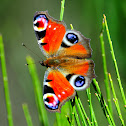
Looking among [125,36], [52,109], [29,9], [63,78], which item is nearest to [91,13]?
[125,36]

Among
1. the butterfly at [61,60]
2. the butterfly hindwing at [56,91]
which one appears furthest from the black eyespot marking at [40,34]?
the butterfly hindwing at [56,91]

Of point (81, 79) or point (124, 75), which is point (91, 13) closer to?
point (124, 75)

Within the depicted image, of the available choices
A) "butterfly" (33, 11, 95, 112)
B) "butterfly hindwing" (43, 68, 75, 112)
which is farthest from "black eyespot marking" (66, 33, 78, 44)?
"butterfly hindwing" (43, 68, 75, 112)

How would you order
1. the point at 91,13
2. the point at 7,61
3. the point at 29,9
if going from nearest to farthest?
the point at 91,13, the point at 7,61, the point at 29,9

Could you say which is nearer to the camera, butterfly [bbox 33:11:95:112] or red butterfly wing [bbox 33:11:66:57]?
butterfly [bbox 33:11:95:112]

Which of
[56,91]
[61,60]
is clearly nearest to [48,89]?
[56,91]

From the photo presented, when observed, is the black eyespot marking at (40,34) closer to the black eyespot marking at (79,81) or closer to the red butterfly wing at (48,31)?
the red butterfly wing at (48,31)

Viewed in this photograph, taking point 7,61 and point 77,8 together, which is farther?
point 7,61

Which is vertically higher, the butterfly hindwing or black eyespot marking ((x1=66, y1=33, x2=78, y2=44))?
black eyespot marking ((x1=66, y1=33, x2=78, y2=44))

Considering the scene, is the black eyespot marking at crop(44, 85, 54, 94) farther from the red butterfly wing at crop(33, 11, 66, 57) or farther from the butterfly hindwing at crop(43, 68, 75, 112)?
the red butterfly wing at crop(33, 11, 66, 57)
